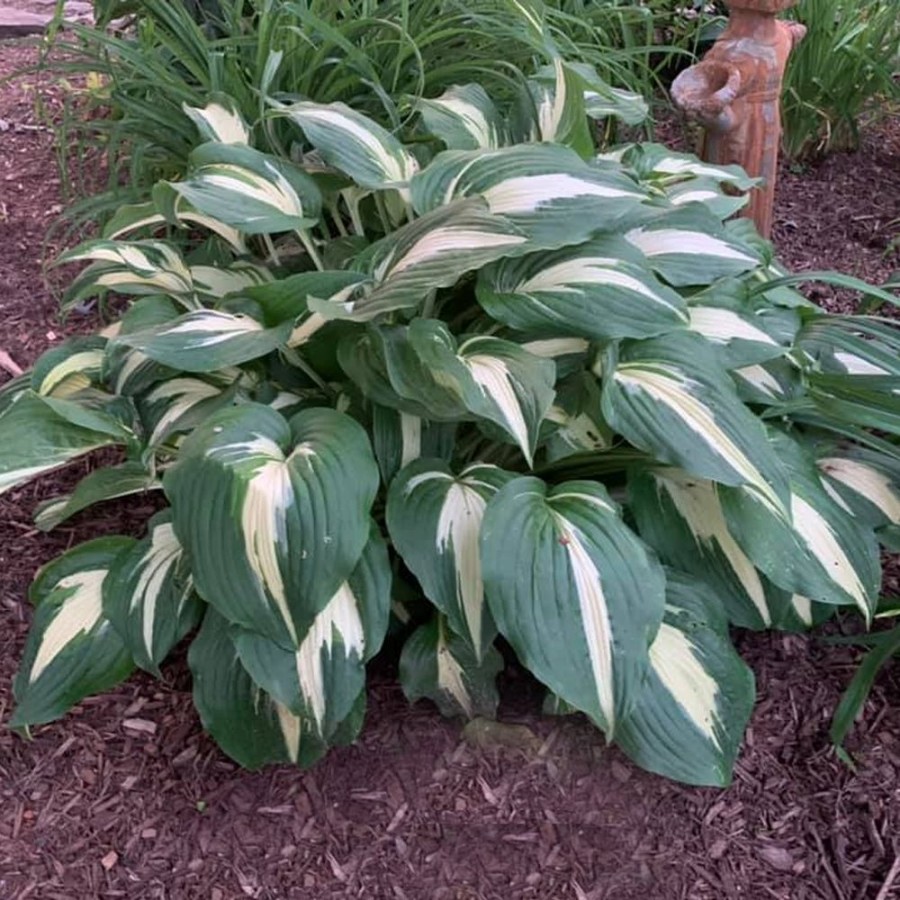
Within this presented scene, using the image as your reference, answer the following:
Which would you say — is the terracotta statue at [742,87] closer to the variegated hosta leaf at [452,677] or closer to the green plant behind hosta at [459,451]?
the green plant behind hosta at [459,451]

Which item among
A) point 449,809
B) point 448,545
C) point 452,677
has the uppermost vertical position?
point 448,545

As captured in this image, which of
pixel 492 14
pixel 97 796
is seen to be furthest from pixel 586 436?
pixel 492 14

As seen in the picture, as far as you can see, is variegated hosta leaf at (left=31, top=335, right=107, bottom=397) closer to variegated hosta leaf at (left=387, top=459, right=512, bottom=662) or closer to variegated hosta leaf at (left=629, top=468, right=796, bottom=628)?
variegated hosta leaf at (left=387, top=459, right=512, bottom=662)

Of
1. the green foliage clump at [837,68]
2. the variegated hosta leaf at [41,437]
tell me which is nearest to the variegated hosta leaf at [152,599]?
the variegated hosta leaf at [41,437]

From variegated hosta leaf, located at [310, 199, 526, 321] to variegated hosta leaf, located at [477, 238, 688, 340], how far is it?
11 cm

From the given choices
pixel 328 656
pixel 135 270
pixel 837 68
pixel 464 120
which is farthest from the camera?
pixel 837 68

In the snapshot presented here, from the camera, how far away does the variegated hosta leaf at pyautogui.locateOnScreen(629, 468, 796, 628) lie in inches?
54.0

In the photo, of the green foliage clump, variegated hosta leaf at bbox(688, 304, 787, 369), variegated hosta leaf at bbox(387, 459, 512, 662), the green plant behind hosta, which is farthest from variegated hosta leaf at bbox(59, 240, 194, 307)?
the green foliage clump

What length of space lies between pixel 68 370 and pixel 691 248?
2.86 feet

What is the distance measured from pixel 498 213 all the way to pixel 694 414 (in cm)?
34

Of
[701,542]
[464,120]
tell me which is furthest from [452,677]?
[464,120]

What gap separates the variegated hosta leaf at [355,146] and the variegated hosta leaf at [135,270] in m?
0.26

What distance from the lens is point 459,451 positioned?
1461mm

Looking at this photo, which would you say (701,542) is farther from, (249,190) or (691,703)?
(249,190)
